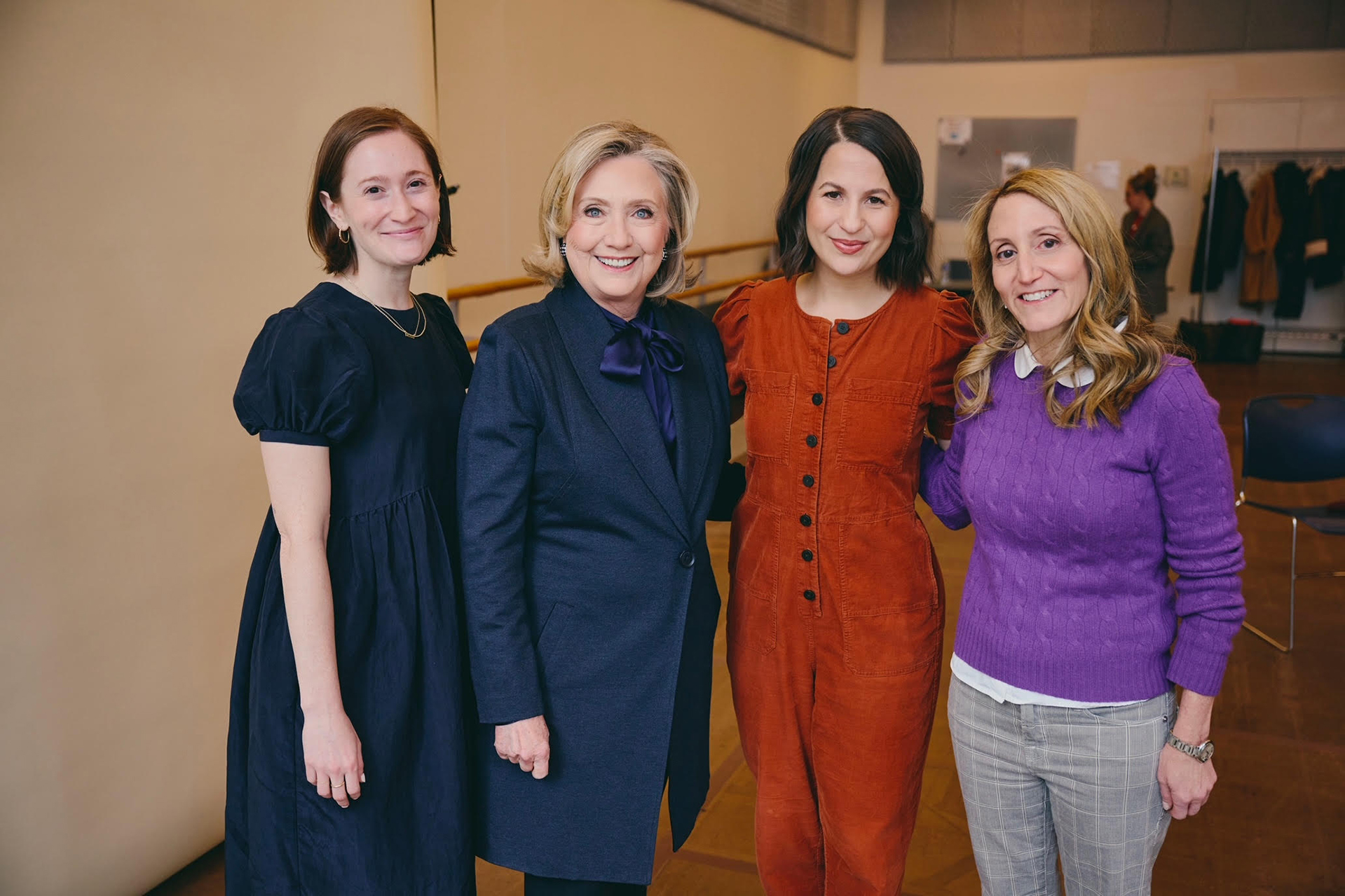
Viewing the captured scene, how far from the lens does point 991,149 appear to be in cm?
1129

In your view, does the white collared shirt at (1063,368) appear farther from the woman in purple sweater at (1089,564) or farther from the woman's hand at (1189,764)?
the woman's hand at (1189,764)

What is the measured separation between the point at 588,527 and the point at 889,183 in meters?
0.79

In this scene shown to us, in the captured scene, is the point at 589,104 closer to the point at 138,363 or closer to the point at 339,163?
the point at 138,363

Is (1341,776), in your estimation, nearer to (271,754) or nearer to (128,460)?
(271,754)

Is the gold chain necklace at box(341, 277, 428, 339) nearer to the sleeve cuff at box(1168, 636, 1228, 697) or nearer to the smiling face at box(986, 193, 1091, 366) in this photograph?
the smiling face at box(986, 193, 1091, 366)

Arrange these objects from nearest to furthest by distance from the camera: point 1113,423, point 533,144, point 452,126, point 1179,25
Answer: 1. point 1113,423
2. point 452,126
3. point 533,144
4. point 1179,25

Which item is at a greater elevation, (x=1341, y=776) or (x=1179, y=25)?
(x=1179, y=25)

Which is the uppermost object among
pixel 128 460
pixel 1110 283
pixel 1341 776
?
pixel 1110 283

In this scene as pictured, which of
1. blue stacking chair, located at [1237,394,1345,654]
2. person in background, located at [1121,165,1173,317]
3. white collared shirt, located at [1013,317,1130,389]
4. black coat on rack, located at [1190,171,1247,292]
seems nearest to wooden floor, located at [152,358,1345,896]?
blue stacking chair, located at [1237,394,1345,654]

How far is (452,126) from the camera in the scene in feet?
14.7

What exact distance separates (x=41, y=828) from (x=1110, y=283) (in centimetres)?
233

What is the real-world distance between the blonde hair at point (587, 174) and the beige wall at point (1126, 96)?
29.8 feet

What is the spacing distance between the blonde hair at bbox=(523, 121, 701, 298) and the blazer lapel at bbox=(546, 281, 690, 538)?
3.3 inches

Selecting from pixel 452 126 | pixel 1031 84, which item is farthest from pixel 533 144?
pixel 1031 84
